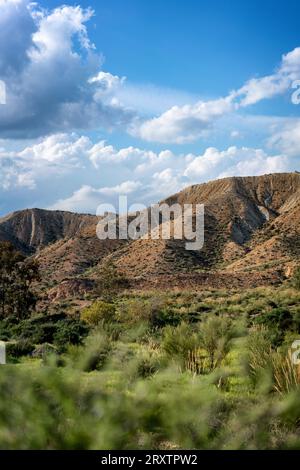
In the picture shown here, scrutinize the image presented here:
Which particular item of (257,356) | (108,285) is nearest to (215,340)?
(257,356)

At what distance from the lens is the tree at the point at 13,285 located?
37938 mm

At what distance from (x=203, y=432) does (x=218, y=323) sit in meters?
8.49

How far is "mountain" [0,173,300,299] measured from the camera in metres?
57.1

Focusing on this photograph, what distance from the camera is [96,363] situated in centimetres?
1491

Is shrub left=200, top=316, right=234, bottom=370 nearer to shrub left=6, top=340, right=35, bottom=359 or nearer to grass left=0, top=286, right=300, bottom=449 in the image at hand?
grass left=0, top=286, right=300, bottom=449

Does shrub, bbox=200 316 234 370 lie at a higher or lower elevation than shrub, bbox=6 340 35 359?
higher

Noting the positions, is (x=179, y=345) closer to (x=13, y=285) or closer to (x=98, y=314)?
(x=98, y=314)

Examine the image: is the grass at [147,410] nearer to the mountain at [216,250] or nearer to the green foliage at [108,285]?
the green foliage at [108,285]

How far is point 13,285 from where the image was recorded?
38.8 metres

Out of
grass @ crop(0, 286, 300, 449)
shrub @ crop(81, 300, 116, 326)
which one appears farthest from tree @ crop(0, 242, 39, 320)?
grass @ crop(0, 286, 300, 449)

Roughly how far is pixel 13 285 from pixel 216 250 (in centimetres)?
4809

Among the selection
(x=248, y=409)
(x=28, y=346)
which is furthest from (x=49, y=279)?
(x=248, y=409)

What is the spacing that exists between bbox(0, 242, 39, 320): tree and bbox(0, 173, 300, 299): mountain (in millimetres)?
15272
